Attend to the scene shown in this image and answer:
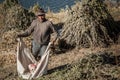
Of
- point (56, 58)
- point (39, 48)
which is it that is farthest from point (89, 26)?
point (39, 48)

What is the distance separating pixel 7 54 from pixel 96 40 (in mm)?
3046

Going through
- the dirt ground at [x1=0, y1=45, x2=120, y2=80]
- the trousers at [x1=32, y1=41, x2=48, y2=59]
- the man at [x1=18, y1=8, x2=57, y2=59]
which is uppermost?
the man at [x1=18, y1=8, x2=57, y2=59]

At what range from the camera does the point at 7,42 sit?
13.5m

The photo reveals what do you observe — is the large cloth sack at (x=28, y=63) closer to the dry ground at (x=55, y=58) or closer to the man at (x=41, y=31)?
the man at (x=41, y=31)

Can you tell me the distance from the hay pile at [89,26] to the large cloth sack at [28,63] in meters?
2.83

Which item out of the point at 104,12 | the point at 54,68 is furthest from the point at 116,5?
the point at 54,68

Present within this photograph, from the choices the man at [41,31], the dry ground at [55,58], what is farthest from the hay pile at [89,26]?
the man at [41,31]

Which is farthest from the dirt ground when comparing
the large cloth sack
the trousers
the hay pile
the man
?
the man

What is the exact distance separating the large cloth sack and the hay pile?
283 centimetres

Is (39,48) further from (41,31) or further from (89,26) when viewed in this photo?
(89,26)

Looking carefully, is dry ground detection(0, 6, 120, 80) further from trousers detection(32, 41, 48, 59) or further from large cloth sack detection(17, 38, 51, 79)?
trousers detection(32, 41, 48, 59)

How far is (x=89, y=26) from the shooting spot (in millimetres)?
12812

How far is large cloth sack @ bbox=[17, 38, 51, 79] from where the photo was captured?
9961 millimetres

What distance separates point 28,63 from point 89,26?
128 inches
